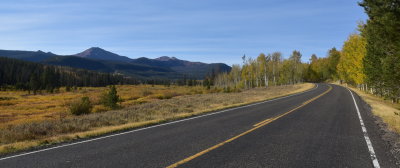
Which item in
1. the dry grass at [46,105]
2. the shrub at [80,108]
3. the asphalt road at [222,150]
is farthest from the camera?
the dry grass at [46,105]

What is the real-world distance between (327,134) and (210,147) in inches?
195

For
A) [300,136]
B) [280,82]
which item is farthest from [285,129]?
[280,82]

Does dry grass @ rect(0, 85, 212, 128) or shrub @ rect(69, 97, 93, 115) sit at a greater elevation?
shrub @ rect(69, 97, 93, 115)

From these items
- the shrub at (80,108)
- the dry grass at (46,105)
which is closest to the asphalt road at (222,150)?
the dry grass at (46,105)

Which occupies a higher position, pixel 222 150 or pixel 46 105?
pixel 222 150

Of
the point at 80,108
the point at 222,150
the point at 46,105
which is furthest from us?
the point at 46,105

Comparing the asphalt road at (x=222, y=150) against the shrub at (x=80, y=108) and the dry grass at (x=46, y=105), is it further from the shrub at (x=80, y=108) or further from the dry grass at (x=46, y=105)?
the shrub at (x=80, y=108)

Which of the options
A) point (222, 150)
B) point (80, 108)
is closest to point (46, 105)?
point (80, 108)

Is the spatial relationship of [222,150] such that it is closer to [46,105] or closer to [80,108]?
[80,108]

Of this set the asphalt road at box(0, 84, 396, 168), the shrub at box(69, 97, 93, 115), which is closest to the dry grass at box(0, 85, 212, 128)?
the shrub at box(69, 97, 93, 115)

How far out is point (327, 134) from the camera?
9.17m

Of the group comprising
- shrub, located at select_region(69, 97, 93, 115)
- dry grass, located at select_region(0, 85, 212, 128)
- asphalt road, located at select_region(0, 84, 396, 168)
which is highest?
asphalt road, located at select_region(0, 84, 396, 168)

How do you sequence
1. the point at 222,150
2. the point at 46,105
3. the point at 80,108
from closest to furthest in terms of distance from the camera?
the point at 222,150
the point at 80,108
the point at 46,105

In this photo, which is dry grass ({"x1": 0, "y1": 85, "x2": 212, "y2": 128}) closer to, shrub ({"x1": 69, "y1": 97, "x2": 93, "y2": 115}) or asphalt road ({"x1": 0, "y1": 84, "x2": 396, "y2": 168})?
shrub ({"x1": 69, "y1": 97, "x2": 93, "y2": 115})
